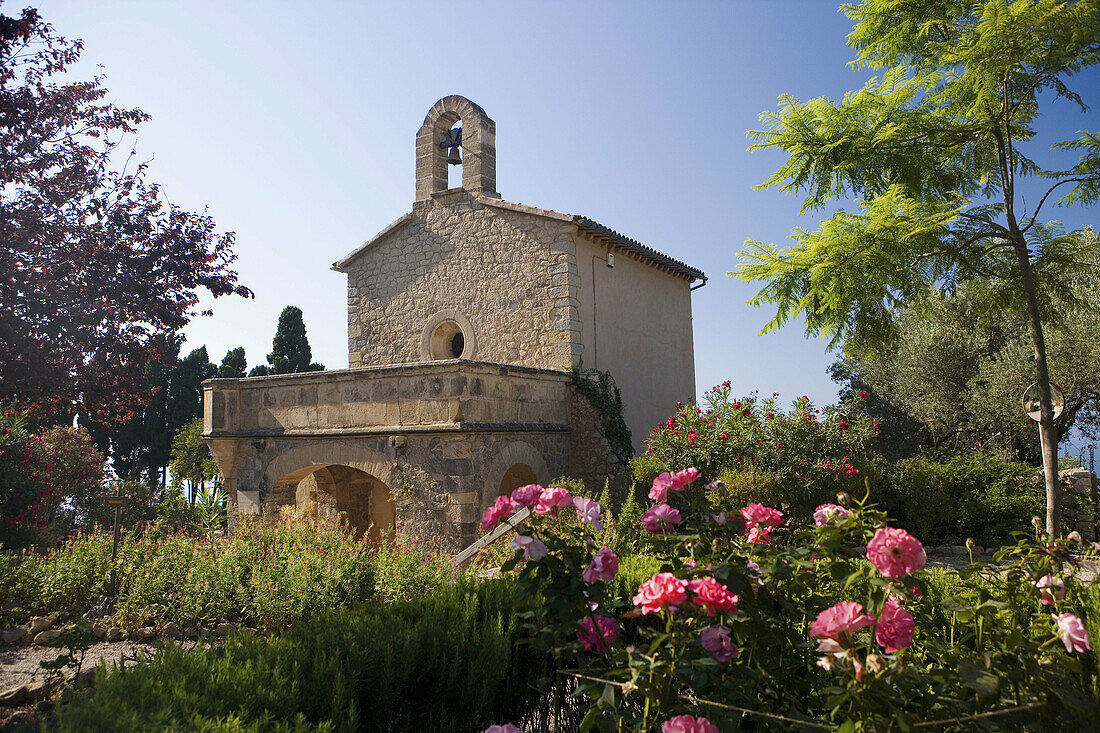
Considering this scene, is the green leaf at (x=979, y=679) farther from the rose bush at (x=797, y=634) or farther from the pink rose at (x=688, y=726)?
the pink rose at (x=688, y=726)

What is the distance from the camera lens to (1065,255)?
830cm

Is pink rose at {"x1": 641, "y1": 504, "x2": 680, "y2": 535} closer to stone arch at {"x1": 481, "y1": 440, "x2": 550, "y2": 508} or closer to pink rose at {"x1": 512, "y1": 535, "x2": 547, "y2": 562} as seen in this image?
pink rose at {"x1": 512, "y1": 535, "x2": 547, "y2": 562}

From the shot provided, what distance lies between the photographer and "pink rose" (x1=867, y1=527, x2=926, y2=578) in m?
2.23

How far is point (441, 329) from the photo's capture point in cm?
1403

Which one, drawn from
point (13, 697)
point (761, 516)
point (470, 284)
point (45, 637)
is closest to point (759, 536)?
point (761, 516)

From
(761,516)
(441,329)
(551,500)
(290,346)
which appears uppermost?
(290,346)

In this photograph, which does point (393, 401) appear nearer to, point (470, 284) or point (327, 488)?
point (327, 488)

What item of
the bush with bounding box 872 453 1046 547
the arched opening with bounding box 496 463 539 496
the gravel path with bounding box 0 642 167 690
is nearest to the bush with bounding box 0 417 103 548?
the gravel path with bounding box 0 642 167 690

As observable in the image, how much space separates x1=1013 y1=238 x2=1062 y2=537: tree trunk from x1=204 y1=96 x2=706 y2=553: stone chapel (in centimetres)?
599

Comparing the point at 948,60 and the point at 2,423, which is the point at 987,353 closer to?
the point at 948,60

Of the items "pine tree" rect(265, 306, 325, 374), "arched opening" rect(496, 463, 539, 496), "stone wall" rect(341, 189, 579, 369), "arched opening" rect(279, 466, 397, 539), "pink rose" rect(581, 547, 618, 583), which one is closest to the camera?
"pink rose" rect(581, 547, 618, 583)

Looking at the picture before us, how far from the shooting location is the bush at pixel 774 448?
9047 mm

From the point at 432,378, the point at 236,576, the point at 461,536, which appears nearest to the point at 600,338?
the point at 432,378

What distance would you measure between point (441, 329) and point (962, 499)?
31.5ft
